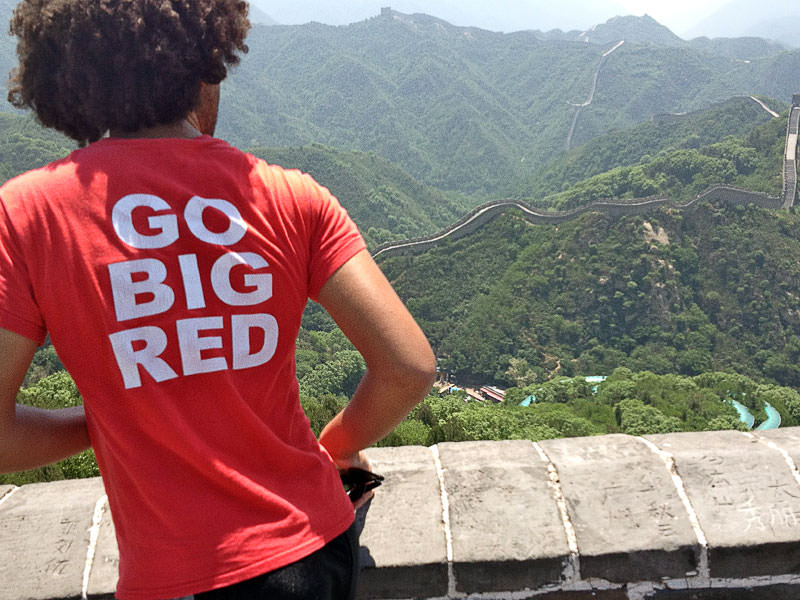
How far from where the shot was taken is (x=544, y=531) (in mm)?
2256

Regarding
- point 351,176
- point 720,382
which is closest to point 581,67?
point 351,176

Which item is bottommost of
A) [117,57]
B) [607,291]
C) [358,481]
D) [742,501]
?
[607,291]

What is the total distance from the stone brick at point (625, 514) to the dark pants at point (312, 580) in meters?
1.11

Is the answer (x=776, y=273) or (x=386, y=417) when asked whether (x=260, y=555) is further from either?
(x=776, y=273)

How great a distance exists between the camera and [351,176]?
294 feet

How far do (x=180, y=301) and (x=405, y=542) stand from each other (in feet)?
4.55

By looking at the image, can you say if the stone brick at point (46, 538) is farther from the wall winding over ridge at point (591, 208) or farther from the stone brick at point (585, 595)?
the wall winding over ridge at point (591, 208)

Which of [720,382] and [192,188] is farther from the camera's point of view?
[720,382]

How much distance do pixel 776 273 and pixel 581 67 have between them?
152805 millimetres

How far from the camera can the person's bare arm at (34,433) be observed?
4.40ft

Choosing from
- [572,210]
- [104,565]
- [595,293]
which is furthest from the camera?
[572,210]

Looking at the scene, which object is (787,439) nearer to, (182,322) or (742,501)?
(742,501)

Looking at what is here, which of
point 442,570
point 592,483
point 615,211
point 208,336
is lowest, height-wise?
point 615,211

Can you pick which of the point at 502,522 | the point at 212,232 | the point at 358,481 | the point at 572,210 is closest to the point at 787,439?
the point at 502,522
